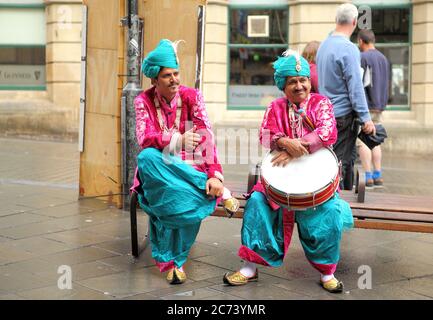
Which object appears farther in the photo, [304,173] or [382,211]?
[382,211]

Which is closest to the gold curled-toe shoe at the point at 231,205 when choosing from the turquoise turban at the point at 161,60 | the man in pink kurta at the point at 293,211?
the man in pink kurta at the point at 293,211

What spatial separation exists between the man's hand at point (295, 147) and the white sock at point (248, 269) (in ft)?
2.60

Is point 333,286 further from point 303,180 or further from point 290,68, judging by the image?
point 290,68

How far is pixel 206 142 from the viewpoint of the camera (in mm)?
5480

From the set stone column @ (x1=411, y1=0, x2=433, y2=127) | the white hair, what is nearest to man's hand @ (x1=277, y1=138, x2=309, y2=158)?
the white hair

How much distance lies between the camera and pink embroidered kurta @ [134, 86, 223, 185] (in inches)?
211

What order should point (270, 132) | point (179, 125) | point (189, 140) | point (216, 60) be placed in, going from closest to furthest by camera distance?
point (189, 140)
point (270, 132)
point (179, 125)
point (216, 60)

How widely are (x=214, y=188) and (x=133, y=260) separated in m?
1.07

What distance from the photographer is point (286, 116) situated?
550 centimetres

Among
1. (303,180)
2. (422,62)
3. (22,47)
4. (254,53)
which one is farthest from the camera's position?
(22,47)

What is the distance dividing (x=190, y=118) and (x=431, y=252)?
2.33m

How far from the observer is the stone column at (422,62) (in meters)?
14.3

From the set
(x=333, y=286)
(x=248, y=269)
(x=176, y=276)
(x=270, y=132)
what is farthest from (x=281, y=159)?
(x=176, y=276)

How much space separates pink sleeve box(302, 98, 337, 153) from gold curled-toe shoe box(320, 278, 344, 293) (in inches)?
34.6
